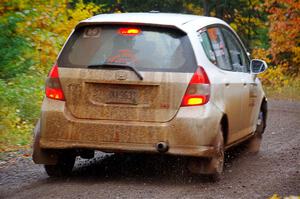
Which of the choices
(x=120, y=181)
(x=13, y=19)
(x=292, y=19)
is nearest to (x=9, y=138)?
(x=13, y=19)

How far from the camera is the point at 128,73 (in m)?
7.80

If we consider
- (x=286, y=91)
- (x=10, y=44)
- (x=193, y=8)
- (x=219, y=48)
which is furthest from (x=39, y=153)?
(x=193, y=8)

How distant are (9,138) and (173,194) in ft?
16.7

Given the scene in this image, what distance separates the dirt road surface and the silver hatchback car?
12.5 inches

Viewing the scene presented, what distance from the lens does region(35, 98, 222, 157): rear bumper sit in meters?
7.73

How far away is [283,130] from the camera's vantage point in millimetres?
14062

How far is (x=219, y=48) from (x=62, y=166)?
2250 mm

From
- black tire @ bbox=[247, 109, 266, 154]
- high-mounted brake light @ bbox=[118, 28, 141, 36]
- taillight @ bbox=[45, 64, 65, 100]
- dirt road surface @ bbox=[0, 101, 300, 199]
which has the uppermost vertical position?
high-mounted brake light @ bbox=[118, 28, 141, 36]

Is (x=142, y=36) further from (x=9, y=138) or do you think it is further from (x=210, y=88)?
(x=9, y=138)

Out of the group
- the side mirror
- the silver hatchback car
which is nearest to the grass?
the side mirror

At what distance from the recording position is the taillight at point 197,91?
7762 mm

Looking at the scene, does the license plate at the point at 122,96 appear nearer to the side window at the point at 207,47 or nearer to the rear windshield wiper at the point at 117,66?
the rear windshield wiper at the point at 117,66

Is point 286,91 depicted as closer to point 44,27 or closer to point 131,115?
point 44,27

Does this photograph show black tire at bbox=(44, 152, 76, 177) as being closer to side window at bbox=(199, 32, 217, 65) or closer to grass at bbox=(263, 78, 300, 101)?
side window at bbox=(199, 32, 217, 65)
